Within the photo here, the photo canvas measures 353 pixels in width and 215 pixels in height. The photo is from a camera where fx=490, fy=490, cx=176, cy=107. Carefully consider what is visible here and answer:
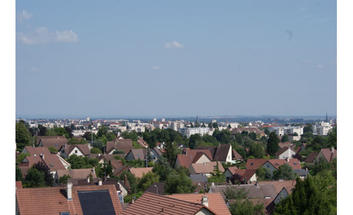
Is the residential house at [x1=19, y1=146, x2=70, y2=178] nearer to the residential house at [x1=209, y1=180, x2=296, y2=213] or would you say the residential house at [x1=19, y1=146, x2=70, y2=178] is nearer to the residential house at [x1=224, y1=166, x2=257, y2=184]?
the residential house at [x1=224, y1=166, x2=257, y2=184]

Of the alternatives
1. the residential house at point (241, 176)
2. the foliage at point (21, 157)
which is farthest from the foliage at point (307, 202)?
the foliage at point (21, 157)

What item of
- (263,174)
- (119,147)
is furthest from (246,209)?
(119,147)

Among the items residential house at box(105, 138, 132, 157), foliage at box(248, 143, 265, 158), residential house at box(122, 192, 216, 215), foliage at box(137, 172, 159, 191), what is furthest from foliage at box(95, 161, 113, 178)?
residential house at box(122, 192, 216, 215)

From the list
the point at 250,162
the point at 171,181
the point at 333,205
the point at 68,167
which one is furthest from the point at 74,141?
the point at 333,205

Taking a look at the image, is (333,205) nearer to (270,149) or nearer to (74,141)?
(270,149)

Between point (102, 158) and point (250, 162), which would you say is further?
point (102, 158)

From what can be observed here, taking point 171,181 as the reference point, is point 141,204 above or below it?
above
